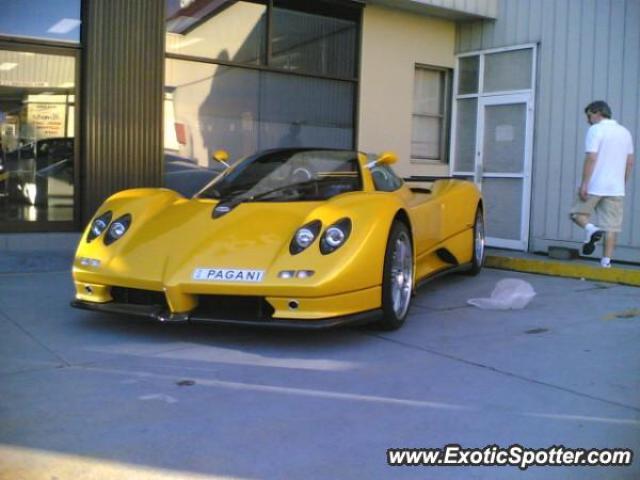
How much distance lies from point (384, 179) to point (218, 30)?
13.2ft

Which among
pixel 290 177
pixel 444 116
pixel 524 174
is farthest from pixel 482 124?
pixel 290 177

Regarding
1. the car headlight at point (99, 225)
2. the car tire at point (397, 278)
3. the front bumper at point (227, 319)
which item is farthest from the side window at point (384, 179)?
the car headlight at point (99, 225)

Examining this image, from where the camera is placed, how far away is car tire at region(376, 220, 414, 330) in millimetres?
4695

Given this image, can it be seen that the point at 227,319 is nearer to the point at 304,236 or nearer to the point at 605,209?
the point at 304,236

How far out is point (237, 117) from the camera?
8.95m

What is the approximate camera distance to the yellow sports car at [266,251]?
4.32 metres

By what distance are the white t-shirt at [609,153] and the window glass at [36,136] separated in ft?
17.9

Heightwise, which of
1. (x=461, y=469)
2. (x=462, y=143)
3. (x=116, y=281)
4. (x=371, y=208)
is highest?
(x=462, y=143)

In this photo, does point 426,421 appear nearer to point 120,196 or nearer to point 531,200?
point 120,196

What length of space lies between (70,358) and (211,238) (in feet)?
3.78

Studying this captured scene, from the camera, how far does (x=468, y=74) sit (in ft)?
34.8

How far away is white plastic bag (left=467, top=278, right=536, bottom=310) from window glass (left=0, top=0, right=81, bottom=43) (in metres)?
5.16

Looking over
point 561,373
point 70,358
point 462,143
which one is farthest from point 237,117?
point 561,373

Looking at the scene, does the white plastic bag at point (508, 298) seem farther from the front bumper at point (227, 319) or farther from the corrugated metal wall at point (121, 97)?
the corrugated metal wall at point (121, 97)
